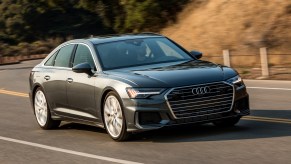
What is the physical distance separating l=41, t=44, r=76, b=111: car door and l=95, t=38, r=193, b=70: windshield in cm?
87

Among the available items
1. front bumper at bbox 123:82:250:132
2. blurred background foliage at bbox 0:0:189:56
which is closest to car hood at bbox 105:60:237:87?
front bumper at bbox 123:82:250:132

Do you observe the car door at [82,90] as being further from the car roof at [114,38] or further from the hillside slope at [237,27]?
the hillside slope at [237,27]

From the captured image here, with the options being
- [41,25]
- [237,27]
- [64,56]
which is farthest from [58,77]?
[41,25]

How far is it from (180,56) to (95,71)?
1.41 meters

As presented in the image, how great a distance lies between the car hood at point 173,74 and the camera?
970 cm

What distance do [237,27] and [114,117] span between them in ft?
68.9

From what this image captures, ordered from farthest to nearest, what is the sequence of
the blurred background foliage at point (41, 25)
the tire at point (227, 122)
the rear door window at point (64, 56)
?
the blurred background foliage at point (41, 25), the rear door window at point (64, 56), the tire at point (227, 122)

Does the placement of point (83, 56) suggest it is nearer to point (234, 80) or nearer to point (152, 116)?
point (152, 116)

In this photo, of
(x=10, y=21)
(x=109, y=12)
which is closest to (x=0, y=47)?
(x=10, y=21)

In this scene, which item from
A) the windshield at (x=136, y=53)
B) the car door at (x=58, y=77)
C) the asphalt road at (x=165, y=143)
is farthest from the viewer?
the car door at (x=58, y=77)

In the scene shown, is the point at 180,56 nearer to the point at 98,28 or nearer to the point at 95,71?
the point at 95,71

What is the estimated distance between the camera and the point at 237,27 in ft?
100

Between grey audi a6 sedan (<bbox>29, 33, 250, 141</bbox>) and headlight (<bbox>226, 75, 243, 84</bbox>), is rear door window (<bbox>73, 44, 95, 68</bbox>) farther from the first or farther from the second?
headlight (<bbox>226, 75, 243, 84</bbox>)

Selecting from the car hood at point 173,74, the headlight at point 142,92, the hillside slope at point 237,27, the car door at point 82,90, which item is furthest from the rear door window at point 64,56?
the hillside slope at point 237,27
